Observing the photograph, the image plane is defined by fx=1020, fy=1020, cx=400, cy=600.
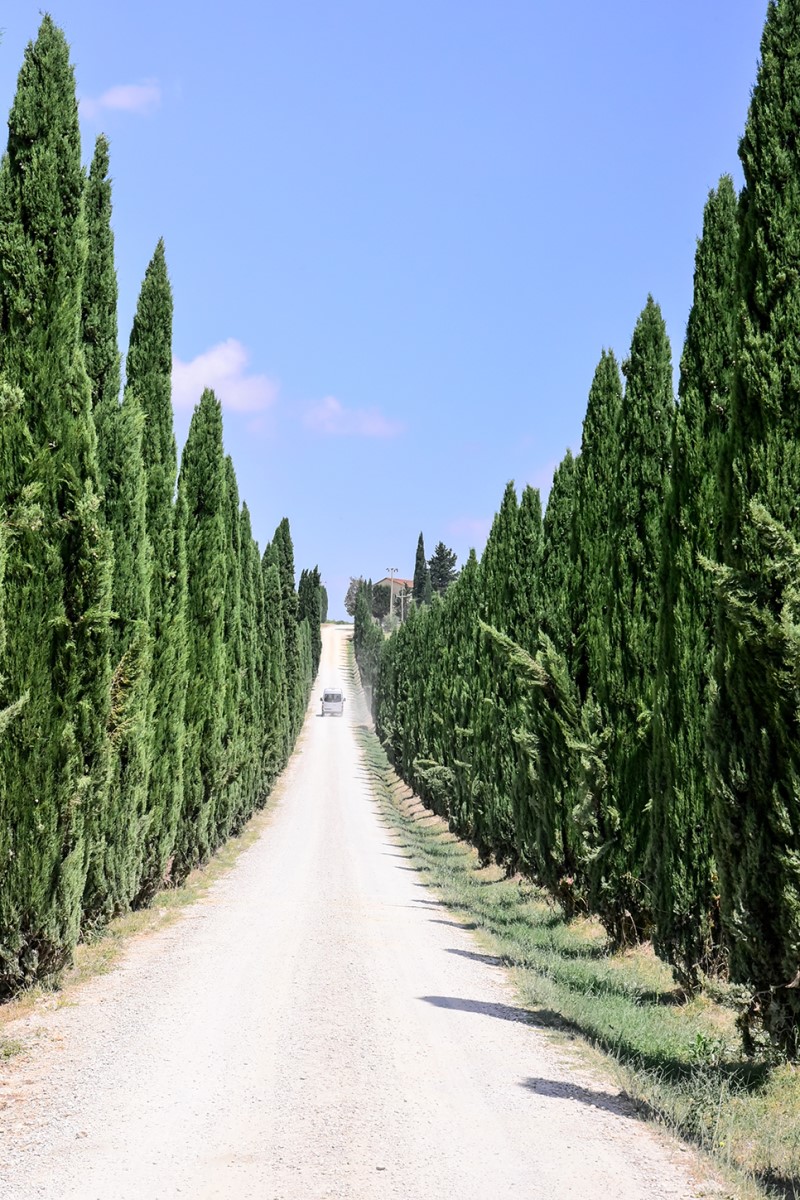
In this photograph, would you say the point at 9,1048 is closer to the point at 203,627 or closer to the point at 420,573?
the point at 203,627

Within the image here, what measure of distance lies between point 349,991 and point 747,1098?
362 centimetres

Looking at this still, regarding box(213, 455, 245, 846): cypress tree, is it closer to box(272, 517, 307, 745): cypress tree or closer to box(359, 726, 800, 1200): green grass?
box(359, 726, 800, 1200): green grass

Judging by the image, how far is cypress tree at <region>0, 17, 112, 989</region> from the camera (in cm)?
837

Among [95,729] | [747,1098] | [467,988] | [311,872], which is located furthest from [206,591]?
[747,1098]

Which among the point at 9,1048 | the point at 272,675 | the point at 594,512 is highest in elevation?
the point at 594,512

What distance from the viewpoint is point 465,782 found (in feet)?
79.0

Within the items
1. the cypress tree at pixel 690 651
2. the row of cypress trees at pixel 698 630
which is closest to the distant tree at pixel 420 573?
the row of cypress trees at pixel 698 630

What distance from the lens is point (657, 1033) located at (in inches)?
295

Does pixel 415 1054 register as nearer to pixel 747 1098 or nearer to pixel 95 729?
pixel 747 1098

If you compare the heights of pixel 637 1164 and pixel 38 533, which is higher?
pixel 38 533

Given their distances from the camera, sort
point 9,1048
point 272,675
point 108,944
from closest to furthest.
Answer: point 9,1048, point 108,944, point 272,675

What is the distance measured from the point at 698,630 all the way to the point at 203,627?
9.84 metres

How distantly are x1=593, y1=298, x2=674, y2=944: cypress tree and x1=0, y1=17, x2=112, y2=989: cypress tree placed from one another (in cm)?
571

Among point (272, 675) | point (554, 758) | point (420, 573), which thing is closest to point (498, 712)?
point (554, 758)
